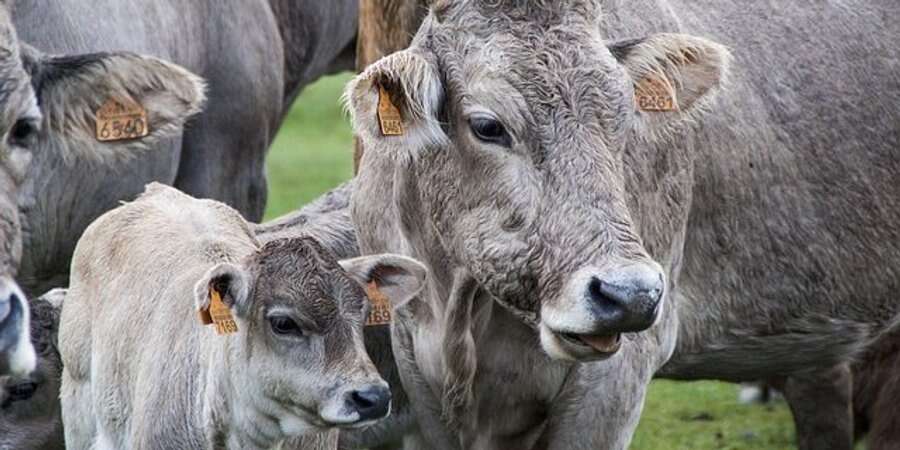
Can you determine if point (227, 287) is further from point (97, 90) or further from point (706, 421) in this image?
point (706, 421)

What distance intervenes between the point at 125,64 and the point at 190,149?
253 centimetres

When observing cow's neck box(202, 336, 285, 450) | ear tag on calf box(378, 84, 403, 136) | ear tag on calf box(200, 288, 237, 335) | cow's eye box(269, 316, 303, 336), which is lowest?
cow's neck box(202, 336, 285, 450)

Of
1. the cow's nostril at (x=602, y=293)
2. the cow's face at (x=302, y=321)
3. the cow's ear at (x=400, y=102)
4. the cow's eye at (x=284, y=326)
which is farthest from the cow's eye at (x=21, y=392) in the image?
the cow's nostril at (x=602, y=293)

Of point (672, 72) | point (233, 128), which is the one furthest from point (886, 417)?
point (233, 128)

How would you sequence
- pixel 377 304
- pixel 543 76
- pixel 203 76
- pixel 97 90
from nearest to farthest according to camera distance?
pixel 543 76 → pixel 377 304 → pixel 97 90 → pixel 203 76

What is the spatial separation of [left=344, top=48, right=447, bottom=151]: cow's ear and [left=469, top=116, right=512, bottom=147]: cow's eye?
14 centimetres

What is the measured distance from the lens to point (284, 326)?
7.89m

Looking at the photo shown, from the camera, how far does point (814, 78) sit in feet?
30.5

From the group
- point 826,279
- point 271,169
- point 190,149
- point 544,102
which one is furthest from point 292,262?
point 271,169

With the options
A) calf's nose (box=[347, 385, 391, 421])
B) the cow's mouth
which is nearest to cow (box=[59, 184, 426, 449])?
calf's nose (box=[347, 385, 391, 421])

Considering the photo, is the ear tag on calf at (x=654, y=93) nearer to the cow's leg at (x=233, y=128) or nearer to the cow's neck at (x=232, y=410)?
the cow's neck at (x=232, y=410)

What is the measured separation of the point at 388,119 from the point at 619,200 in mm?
825

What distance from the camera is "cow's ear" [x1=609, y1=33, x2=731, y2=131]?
8.04 meters

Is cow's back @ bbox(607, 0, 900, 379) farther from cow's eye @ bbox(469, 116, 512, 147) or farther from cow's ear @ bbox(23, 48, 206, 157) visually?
cow's ear @ bbox(23, 48, 206, 157)
